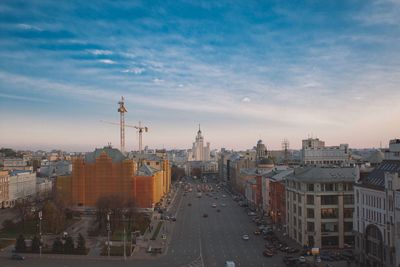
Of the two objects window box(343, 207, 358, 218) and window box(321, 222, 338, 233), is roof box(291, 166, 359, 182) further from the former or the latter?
window box(321, 222, 338, 233)

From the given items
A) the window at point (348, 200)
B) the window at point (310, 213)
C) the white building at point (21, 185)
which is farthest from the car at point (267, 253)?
the white building at point (21, 185)

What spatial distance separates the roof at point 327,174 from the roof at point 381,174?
6.74 m

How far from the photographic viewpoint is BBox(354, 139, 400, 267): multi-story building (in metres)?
35.4

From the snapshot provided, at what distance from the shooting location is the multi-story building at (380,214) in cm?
3541

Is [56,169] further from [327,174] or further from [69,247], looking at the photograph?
[327,174]

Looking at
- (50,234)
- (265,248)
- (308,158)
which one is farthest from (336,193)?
(308,158)

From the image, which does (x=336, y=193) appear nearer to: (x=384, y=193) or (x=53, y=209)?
(x=384, y=193)

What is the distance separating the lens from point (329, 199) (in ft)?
162

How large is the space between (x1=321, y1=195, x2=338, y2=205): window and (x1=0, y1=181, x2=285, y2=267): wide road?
8405 mm

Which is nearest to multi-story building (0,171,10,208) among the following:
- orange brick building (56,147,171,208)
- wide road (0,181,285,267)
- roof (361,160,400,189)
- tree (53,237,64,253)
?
orange brick building (56,147,171,208)

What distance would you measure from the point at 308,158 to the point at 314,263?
7362cm

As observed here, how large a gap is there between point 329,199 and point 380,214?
11609 mm

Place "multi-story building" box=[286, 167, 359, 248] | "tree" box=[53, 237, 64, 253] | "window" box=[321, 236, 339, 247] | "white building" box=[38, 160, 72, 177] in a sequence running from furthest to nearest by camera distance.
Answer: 1. "white building" box=[38, 160, 72, 177]
2. "multi-story building" box=[286, 167, 359, 248]
3. "window" box=[321, 236, 339, 247]
4. "tree" box=[53, 237, 64, 253]

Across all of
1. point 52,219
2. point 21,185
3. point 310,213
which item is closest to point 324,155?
point 310,213
